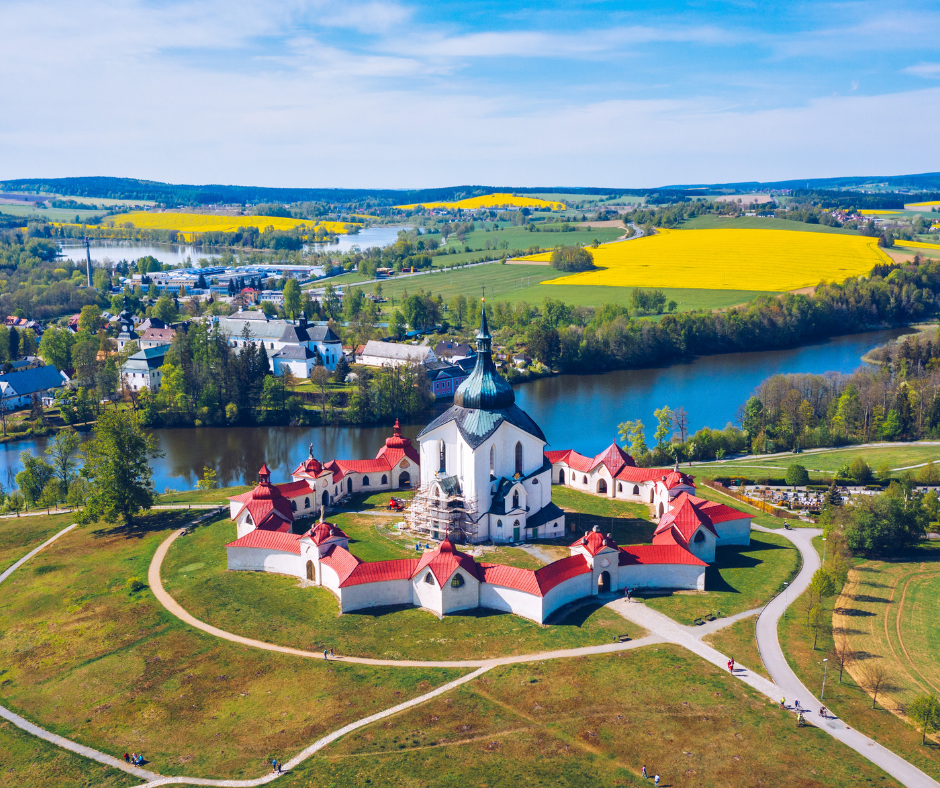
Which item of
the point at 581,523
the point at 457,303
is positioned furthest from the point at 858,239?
the point at 581,523

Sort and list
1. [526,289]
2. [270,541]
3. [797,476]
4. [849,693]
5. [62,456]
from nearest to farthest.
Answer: [849,693] < [270,541] < [797,476] < [62,456] < [526,289]

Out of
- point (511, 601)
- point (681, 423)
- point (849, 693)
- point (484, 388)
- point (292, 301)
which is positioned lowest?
point (849, 693)

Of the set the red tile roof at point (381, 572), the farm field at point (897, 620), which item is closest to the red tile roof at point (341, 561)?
the red tile roof at point (381, 572)

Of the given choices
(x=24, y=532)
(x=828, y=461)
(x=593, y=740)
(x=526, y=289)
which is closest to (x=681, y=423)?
(x=828, y=461)

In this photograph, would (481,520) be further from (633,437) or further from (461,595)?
(633,437)

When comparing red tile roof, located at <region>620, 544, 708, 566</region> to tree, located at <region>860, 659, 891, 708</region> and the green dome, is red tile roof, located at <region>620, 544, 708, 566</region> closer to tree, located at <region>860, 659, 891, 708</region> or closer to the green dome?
tree, located at <region>860, 659, 891, 708</region>
